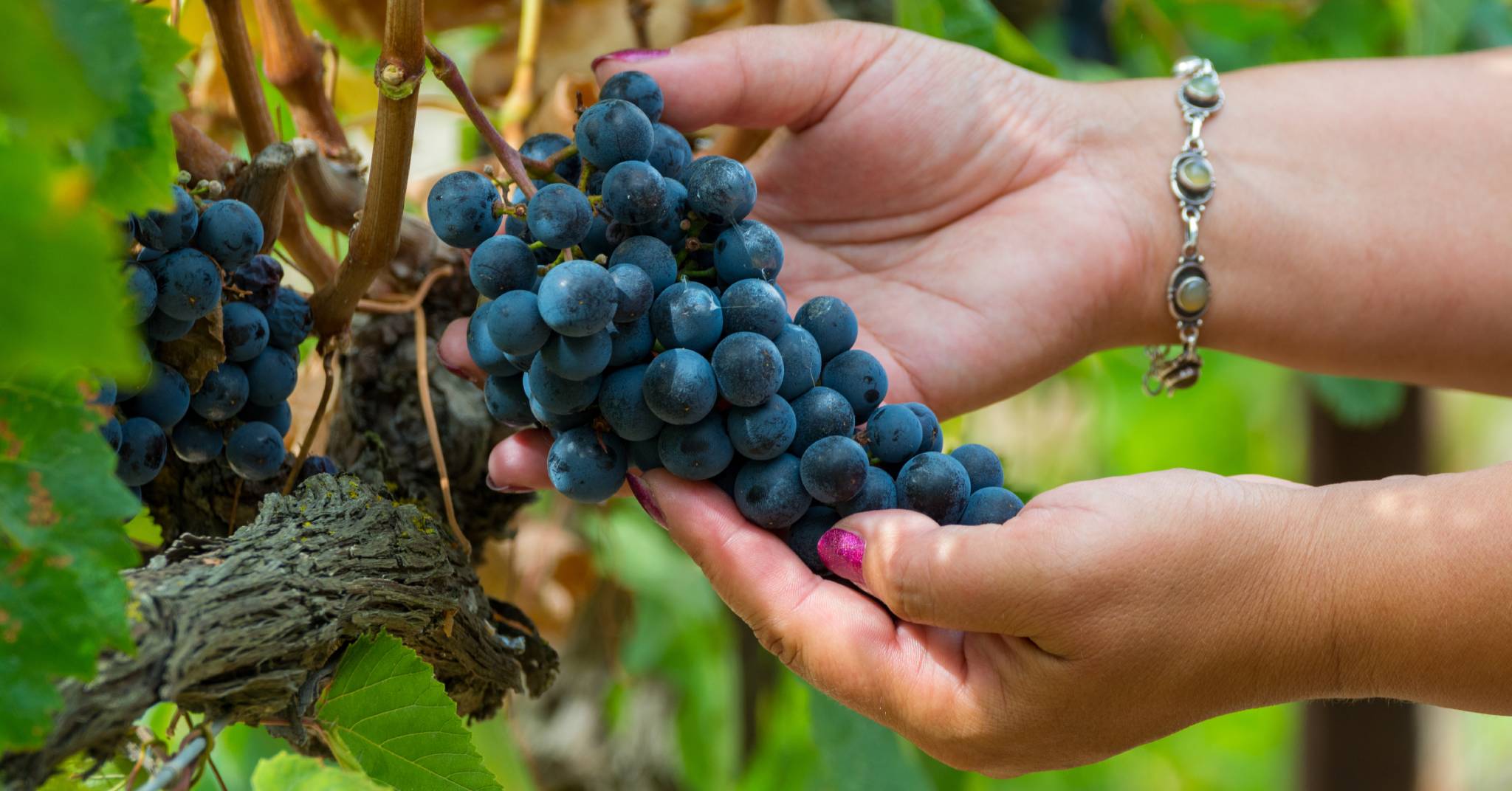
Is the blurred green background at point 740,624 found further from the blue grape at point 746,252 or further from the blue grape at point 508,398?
the blue grape at point 746,252

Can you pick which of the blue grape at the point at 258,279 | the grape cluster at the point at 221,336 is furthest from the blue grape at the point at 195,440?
the blue grape at the point at 258,279

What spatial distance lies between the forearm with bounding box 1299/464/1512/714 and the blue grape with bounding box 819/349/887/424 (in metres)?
0.37

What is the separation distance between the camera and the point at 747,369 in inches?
32.2

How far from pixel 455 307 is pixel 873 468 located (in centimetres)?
54

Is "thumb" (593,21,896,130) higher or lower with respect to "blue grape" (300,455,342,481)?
higher

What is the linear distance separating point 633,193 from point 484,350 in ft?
0.62

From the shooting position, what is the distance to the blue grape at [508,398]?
94cm

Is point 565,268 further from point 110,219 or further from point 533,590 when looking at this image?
point 533,590

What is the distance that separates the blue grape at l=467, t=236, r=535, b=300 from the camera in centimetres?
82

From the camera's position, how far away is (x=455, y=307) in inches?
47.0

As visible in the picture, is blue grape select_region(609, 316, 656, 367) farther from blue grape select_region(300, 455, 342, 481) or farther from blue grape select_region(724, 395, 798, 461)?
blue grape select_region(300, 455, 342, 481)

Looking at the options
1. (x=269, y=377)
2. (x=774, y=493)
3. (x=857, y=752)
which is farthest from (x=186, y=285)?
(x=857, y=752)

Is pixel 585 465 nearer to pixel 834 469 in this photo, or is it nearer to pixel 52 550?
pixel 834 469

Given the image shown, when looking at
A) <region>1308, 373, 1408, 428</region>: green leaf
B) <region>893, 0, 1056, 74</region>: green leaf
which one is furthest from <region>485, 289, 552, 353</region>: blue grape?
<region>1308, 373, 1408, 428</region>: green leaf
